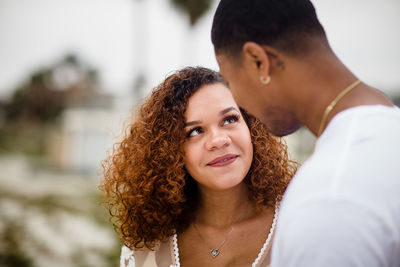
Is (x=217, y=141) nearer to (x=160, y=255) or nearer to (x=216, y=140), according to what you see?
(x=216, y=140)

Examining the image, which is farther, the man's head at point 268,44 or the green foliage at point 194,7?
the green foliage at point 194,7

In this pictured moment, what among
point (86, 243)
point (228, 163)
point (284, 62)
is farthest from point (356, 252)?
point (86, 243)

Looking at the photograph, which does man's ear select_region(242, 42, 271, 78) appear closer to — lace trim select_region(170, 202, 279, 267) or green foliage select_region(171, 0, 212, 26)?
lace trim select_region(170, 202, 279, 267)

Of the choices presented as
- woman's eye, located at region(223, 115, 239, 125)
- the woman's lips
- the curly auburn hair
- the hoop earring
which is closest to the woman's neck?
the curly auburn hair

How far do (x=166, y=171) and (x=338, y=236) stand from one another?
2.06m

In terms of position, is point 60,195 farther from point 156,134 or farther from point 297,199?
point 297,199

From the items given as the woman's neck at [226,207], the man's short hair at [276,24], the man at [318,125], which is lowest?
the woman's neck at [226,207]

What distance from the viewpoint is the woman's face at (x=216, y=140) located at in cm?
264

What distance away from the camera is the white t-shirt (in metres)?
1.10

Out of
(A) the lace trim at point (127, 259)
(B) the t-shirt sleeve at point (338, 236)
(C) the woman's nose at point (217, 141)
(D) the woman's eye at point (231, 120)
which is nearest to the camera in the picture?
(B) the t-shirt sleeve at point (338, 236)

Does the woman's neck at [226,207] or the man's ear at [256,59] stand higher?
the man's ear at [256,59]

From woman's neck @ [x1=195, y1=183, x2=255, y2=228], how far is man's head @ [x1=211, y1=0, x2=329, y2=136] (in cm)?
151

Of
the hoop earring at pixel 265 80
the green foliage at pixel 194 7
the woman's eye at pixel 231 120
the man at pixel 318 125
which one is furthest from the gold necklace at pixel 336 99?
the green foliage at pixel 194 7

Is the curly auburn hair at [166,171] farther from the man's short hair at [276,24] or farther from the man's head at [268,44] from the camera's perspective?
the man's short hair at [276,24]
